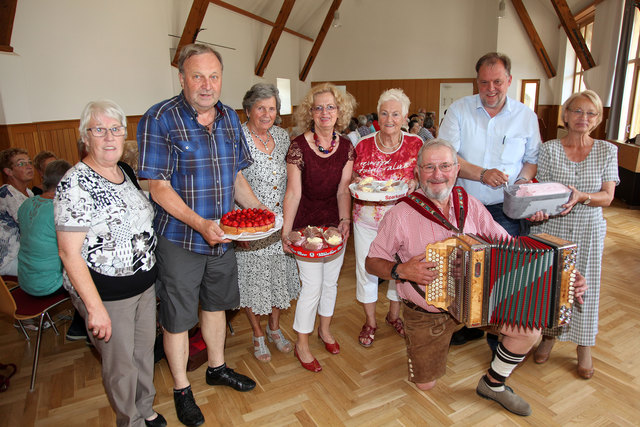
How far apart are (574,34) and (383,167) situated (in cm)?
991

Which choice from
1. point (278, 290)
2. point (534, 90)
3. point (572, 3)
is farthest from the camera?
point (534, 90)

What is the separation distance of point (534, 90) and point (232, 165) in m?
12.6

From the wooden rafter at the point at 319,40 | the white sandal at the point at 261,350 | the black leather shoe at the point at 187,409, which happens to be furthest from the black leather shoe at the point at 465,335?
the wooden rafter at the point at 319,40

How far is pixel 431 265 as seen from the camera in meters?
1.89

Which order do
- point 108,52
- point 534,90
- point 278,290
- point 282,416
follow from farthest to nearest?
point 534,90 → point 108,52 → point 278,290 → point 282,416

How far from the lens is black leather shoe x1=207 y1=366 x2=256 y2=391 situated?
2377 mm

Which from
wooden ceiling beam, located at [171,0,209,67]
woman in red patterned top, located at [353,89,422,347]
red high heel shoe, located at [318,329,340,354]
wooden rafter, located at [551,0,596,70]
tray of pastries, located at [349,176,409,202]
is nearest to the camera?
→ tray of pastries, located at [349,176,409,202]

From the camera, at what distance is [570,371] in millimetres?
2490

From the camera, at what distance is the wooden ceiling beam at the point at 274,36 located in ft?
35.5

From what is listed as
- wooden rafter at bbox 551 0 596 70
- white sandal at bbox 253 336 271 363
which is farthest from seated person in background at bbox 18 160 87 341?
wooden rafter at bbox 551 0 596 70

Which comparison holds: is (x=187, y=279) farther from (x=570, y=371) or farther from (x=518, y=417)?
(x=570, y=371)

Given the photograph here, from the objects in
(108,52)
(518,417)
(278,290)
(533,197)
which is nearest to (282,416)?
(278,290)

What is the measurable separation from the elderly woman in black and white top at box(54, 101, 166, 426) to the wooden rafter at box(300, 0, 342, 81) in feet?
43.0

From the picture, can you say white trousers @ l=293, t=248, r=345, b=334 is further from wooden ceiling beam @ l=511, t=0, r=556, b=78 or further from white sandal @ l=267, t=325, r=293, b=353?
wooden ceiling beam @ l=511, t=0, r=556, b=78
